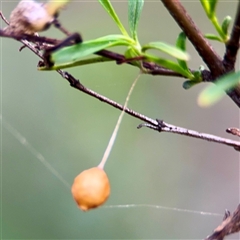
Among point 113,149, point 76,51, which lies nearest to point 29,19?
point 76,51

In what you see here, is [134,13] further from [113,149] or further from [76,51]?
[113,149]

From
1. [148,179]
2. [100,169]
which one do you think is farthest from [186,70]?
[148,179]

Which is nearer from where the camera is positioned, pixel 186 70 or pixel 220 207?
pixel 186 70

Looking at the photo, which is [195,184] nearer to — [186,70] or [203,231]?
[203,231]

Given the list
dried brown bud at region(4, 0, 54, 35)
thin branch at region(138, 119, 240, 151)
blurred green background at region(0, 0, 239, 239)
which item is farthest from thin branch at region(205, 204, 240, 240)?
blurred green background at region(0, 0, 239, 239)

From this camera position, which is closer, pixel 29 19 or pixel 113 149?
pixel 29 19

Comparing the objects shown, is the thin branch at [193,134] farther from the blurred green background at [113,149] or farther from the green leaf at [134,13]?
the blurred green background at [113,149]
